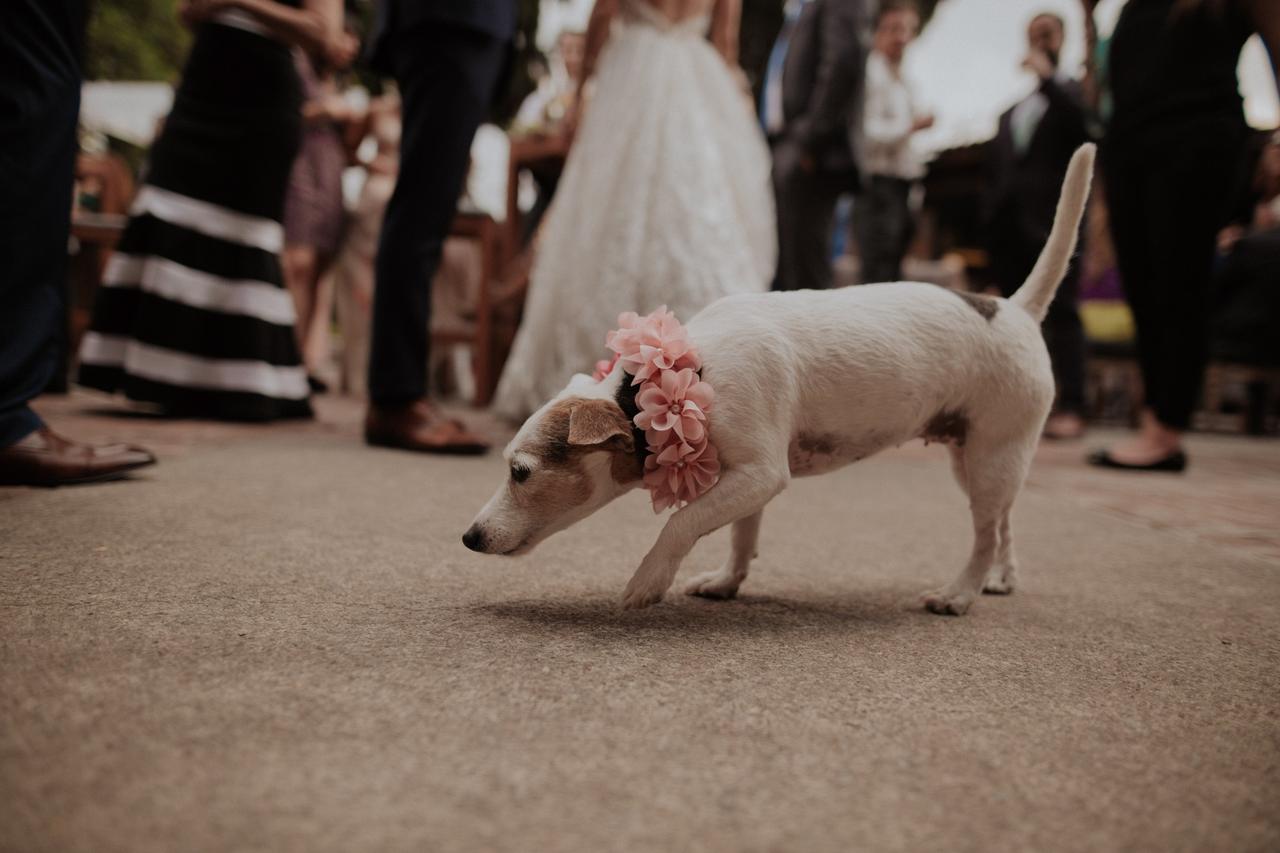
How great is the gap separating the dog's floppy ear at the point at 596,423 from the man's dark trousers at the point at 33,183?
144 centimetres

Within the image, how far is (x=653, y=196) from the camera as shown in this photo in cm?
384

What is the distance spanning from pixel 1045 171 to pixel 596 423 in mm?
5435

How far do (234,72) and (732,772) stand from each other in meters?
3.67

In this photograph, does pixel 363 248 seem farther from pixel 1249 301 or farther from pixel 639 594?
pixel 1249 301

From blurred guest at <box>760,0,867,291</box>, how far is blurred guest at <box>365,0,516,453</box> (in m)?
2.02

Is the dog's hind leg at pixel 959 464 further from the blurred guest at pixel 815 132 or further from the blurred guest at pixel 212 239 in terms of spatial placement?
the blurred guest at pixel 815 132

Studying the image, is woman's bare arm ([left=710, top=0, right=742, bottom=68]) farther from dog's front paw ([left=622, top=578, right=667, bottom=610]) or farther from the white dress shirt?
dog's front paw ([left=622, top=578, right=667, bottom=610])

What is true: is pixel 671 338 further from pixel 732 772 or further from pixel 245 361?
pixel 245 361

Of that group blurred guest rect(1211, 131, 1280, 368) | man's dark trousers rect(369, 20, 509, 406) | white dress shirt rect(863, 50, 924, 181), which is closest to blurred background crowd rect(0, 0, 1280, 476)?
man's dark trousers rect(369, 20, 509, 406)

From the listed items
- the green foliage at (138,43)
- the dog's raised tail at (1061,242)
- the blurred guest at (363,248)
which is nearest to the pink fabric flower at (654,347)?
the dog's raised tail at (1061,242)

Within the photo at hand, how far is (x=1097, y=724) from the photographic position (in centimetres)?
111

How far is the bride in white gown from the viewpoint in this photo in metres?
3.76

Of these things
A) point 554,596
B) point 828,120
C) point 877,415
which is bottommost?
point 554,596

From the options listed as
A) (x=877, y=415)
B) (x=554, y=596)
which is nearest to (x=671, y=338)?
(x=877, y=415)
